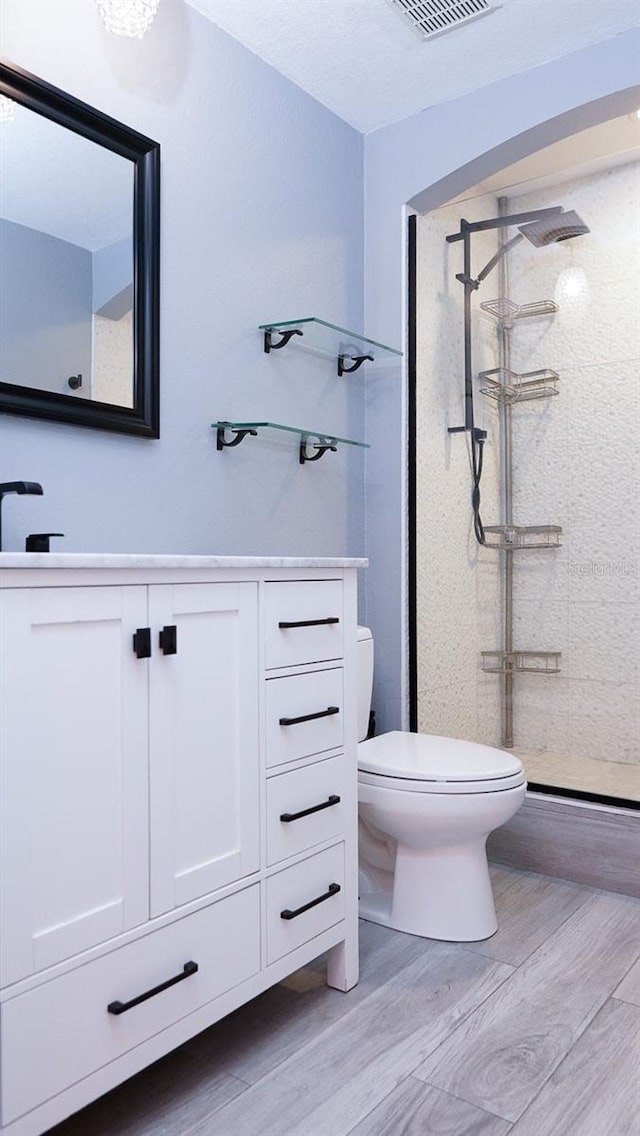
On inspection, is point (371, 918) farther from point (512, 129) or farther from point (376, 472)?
point (512, 129)

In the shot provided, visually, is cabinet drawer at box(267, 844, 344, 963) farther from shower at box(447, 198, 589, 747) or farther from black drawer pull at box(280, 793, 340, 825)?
shower at box(447, 198, 589, 747)

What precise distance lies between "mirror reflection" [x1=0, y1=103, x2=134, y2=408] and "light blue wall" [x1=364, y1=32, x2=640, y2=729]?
1.03 metres

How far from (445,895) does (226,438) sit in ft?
4.17

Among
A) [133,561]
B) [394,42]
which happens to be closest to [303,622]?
[133,561]

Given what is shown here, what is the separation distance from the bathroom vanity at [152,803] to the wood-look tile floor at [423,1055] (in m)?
0.14

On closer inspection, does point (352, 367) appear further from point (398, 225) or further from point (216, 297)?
point (216, 297)

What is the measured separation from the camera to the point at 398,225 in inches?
103

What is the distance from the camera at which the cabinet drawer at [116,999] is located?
105cm

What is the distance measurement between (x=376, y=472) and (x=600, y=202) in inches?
47.3

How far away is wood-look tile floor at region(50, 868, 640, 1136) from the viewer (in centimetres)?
128

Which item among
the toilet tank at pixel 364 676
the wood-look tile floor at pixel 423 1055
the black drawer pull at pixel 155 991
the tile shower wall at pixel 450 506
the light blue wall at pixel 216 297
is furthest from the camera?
the tile shower wall at pixel 450 506

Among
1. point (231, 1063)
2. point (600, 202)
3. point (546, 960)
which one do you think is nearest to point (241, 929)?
point (231, 1063)

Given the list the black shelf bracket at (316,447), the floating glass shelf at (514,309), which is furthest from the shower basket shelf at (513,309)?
the black shelf bracket at (316,447)

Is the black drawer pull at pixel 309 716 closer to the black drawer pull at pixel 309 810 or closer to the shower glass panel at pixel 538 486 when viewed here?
the black drawer pull at pixel 309 810
